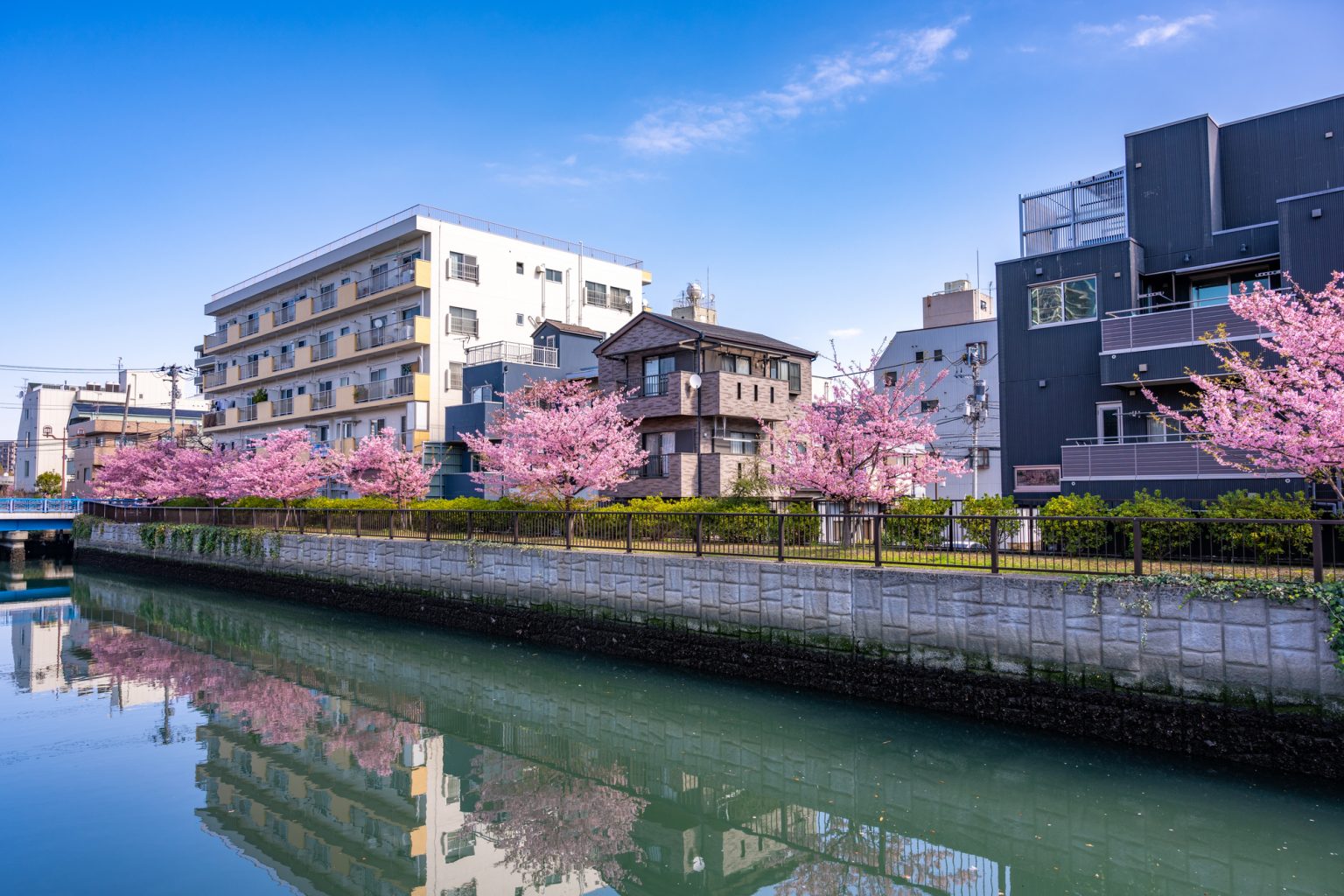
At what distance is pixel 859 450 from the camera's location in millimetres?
20203

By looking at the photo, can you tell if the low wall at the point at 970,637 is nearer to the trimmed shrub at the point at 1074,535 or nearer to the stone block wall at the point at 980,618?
the stone block wall at the point at 980,618

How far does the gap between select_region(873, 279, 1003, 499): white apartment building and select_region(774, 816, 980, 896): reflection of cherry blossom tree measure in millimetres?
26056

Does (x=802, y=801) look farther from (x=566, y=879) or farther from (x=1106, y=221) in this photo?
(x=1106, y=221)

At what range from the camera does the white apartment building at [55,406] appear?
3081 inches

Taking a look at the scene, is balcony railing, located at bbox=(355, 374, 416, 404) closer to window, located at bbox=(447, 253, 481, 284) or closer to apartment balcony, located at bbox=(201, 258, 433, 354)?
apartment balcony, located at bbox=(201, 258, 433, 354)

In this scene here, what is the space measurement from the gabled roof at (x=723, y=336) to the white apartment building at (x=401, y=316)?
35.8ft

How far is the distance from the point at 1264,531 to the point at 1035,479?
951cm

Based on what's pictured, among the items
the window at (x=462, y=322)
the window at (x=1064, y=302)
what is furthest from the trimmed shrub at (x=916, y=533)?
the window at (x=462, y=322)

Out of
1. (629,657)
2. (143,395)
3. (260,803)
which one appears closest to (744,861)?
(260,803)

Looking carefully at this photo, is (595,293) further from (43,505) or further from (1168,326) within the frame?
(43,505)

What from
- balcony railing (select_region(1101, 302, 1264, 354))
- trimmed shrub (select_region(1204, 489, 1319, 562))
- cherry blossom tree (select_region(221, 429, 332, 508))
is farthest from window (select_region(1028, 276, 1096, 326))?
cherry blossom tree (select_region(221, 429, 332, 508))

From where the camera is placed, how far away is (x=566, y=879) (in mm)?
8828

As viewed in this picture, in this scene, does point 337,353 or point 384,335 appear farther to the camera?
point 337,353

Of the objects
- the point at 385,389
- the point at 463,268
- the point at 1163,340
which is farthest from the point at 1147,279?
the point at 385,389
